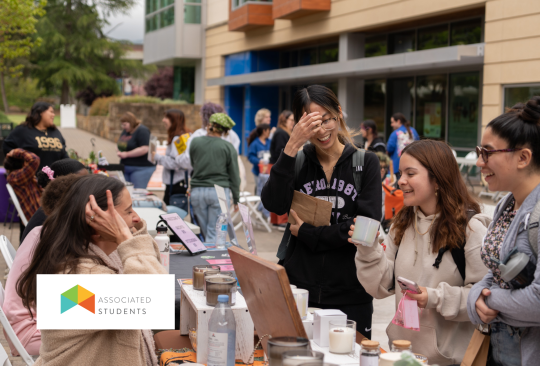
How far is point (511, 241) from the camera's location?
2135 mm

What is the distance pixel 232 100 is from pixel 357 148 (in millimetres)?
25527

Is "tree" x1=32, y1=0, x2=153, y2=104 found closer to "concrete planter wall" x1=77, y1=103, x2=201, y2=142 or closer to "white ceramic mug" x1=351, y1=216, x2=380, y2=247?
"concrete planter wall" x1=77, y1=103, x2=201, y2=142

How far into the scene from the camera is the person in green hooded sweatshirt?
6676mm

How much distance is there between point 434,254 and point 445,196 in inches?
10.9

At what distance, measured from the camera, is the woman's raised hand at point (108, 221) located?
227cm

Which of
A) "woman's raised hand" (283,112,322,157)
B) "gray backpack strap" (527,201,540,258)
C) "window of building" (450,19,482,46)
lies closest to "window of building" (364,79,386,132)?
"window of building" (450,19,482,46)

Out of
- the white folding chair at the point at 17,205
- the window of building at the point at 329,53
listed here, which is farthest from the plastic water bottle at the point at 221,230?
the window of building at the point at 329,53

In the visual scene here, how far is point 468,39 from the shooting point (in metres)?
16.1

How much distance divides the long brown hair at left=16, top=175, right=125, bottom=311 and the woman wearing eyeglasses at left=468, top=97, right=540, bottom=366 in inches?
61.6

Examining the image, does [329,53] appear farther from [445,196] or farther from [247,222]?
[445,196]

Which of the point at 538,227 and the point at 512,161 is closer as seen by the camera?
the point at 538,227

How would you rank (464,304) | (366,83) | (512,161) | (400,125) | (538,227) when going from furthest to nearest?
(366,83)
(400,125)
(464,304)
(512,161)
(538,227)

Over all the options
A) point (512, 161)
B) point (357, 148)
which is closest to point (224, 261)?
point (357, 148)

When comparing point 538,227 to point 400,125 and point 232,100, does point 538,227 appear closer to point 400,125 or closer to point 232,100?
point 400,125
